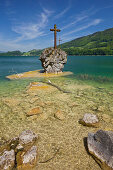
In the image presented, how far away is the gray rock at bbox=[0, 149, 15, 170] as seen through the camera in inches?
189

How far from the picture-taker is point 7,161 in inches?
194

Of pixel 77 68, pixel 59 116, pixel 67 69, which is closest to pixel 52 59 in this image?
pixel 67 69

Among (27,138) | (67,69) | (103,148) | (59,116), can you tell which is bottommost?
(67,69)

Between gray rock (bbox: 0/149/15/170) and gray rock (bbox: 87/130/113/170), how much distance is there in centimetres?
408

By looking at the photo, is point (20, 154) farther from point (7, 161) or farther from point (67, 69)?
point (67, 69)

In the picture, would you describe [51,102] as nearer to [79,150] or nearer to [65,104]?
[65,104]

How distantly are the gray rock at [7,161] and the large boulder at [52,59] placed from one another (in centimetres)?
3160

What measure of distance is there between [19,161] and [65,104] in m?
7.85

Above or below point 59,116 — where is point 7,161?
above

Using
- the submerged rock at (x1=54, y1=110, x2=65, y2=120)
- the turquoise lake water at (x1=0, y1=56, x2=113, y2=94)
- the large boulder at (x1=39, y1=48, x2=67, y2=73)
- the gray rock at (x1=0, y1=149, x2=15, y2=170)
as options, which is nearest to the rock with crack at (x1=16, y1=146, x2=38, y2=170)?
the gray rock at (x1=0, y1=149, x2=15, y2=170)

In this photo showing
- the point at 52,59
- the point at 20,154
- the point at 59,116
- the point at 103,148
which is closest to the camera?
the point at 103,148

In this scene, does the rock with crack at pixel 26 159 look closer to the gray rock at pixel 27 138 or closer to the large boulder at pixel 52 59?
the gray rock at pixel 27 138

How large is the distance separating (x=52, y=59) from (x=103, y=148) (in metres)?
32.1

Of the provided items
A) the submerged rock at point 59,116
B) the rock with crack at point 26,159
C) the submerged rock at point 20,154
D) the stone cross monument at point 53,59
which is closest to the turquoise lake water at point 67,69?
the stone cross monument at point 53,59
